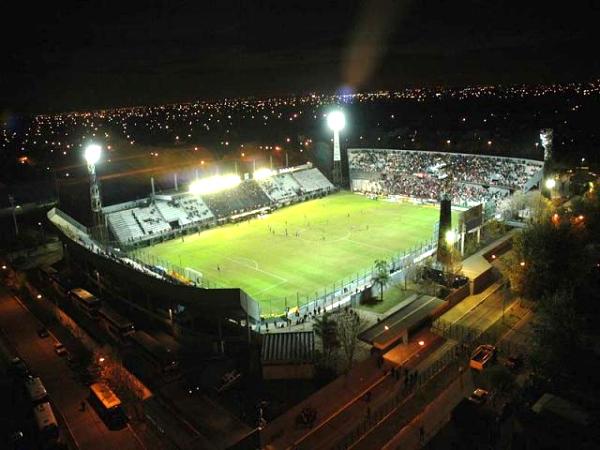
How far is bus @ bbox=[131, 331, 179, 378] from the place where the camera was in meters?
21.2

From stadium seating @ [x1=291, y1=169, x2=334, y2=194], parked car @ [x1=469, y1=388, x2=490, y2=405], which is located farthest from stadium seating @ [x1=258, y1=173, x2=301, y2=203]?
parked car @ [x1=469, y1=388, x2=490, y2=405]

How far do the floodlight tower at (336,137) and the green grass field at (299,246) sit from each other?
7896 mm

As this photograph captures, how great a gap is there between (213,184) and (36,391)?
107 ft

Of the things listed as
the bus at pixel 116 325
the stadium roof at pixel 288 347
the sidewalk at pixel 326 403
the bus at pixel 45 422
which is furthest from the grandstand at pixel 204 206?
the sidewalk at pixel 326 403

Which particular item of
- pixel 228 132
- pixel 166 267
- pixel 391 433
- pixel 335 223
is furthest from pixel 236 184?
pixel 228 132

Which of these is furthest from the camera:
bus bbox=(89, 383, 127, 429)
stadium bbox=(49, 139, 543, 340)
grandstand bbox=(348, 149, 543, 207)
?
grandstand bbox=(348, 149, 543, 207)

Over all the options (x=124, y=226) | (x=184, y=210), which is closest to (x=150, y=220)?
(x=124, y=226)

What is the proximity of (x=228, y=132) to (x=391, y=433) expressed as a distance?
323ft

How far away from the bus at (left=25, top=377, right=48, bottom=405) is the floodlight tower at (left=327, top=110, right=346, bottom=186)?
4152cm

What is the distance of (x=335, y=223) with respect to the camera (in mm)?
44344

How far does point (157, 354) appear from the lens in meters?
22.0

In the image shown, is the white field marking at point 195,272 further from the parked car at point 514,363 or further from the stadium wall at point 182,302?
the parked car at point 514,363

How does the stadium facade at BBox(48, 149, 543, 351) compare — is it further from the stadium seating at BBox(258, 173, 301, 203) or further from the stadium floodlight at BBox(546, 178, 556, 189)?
the stadium floodlight at BBox(546, 178, 556, 189)

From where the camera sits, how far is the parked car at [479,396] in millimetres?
15930
